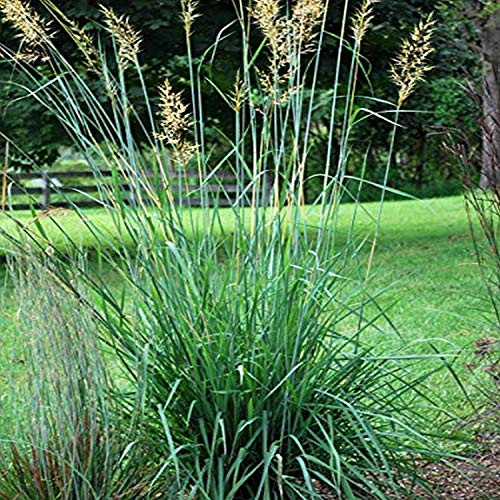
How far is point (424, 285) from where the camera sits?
848 centimetres

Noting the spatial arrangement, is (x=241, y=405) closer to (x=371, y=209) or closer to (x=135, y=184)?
(x=135, y=184)

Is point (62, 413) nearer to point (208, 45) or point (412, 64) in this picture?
point (412, 64)

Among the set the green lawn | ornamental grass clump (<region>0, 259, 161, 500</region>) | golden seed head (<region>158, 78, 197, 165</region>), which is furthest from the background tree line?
ornamental grass clump (<region>0, 259, 161, 500</region>)

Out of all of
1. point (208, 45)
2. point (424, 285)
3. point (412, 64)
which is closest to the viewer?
point (412, 64)

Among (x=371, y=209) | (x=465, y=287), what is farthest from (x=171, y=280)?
(x=371, y=209)

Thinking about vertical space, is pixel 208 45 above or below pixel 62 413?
above

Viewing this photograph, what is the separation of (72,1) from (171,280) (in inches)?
272

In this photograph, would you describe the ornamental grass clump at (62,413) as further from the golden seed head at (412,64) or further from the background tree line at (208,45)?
the background tree line at (208,45)

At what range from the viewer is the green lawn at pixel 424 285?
16.8 ft

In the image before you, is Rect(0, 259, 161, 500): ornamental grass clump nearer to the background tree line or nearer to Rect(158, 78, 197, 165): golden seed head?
Rect(158, 78, 197, 165): golden seed head

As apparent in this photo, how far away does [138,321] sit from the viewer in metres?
3.26

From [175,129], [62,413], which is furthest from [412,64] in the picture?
[62,413]

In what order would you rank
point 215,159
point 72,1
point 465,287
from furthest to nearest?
point 215,159, point 72,1, point 465,287

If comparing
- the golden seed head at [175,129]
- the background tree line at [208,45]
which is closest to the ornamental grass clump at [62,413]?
the golden seed head at [175,129]
